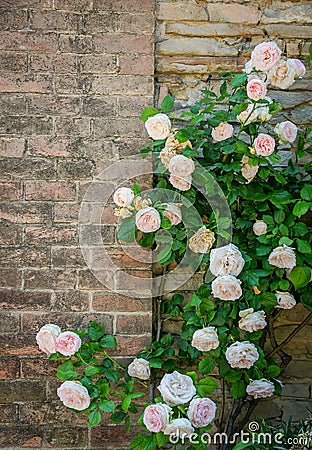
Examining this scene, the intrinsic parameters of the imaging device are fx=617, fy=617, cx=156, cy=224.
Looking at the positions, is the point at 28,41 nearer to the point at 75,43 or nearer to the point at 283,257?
the point at 75,43

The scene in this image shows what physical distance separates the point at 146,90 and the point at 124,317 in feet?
2.82

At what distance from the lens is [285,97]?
2486 mm

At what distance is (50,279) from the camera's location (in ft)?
7.47

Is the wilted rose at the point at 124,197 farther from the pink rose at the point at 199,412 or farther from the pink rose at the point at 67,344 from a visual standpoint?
the pink rose at the point at 199,412

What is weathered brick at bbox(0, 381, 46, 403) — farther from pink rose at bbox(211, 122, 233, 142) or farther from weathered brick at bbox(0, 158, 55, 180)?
pink rose at bbox(211, 122, 233, 142)

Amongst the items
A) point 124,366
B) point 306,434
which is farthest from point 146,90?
point 306,434

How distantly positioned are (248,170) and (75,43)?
0.81 metres

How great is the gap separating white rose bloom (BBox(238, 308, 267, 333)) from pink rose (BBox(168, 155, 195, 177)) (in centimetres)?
52

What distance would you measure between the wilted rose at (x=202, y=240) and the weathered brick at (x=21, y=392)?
759 millimetres

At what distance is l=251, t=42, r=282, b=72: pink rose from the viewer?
83.4 inches

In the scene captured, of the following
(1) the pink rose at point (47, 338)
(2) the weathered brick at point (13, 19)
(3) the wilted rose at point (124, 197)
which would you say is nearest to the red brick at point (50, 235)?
(3) the wilted rose at point (124, 197)

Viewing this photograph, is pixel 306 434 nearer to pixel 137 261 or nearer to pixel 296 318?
pixel 296 318

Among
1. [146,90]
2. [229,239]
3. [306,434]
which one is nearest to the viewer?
[306,434]

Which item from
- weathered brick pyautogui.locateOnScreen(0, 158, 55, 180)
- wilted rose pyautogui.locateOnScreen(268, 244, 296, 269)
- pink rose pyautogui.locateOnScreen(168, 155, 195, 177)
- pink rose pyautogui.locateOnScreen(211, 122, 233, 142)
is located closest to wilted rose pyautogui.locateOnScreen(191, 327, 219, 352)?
wilted rose pyautogui.locateOnScreen(268, 244, 296, 269)
